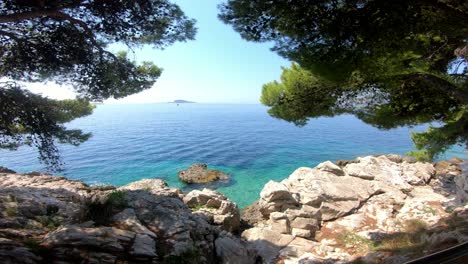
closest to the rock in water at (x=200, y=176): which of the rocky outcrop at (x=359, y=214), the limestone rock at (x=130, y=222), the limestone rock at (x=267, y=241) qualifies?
the rocky outcrop at (x=359, y=214)

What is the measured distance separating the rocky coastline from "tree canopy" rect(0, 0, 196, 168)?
1.98 metres

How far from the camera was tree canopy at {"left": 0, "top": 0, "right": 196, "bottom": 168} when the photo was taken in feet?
18.5

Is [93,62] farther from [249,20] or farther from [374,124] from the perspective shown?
[374,124]

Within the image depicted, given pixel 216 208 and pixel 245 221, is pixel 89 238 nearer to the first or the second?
pixel 216 208

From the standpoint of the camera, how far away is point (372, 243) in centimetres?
777

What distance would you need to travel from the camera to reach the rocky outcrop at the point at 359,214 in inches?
281

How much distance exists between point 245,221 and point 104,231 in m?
7.40

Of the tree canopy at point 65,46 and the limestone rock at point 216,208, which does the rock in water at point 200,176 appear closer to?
the limestone rock at point 216,208

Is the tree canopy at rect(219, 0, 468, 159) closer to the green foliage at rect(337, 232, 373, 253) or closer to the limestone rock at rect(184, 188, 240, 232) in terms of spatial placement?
the green foliage at rect(337, 232, 373, 253)

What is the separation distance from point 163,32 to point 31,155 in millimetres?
37344

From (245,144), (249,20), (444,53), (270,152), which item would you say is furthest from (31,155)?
(444,53)

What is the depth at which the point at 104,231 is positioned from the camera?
526 centimetres

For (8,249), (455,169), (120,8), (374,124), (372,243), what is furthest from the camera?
(455,169)

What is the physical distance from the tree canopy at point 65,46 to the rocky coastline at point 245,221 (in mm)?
1981
